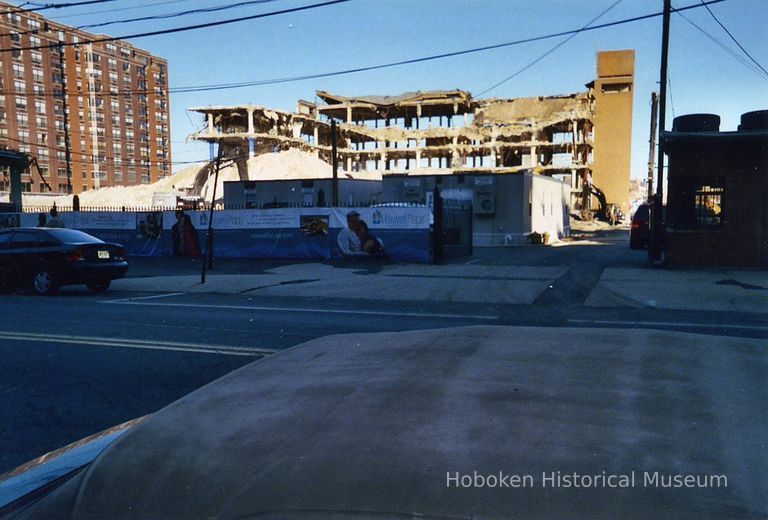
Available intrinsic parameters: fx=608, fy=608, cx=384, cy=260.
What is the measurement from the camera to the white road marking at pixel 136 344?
7.74 meters

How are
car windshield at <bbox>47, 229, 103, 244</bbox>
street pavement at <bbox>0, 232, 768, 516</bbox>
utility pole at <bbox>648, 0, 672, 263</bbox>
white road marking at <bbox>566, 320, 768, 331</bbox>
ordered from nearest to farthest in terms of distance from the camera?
street pavement at <bbox>0, 232, 768, 516</bbox> → white road marking at <bbox>566, 320, 768, 331</bbox> → car windshield at <bbox>47, 229, 103, 244</bbox> → utility pole at <bbox>648, 0, 672, 263</bbox>

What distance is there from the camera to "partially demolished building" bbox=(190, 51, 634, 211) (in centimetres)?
8100

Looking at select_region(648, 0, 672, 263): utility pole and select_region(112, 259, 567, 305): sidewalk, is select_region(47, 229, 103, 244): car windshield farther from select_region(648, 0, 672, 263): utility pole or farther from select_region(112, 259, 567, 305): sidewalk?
select_region(648, 0, 672, 263): utility pole

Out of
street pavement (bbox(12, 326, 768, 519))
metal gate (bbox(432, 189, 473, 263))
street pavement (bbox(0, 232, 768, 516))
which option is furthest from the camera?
metal gate (bbox(432, 189, 473, 263))

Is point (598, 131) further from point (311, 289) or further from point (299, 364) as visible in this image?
point (299, 364)

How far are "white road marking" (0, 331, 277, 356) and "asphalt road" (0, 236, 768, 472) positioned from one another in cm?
1

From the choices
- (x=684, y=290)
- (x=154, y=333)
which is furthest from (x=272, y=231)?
(x=684, y=290)

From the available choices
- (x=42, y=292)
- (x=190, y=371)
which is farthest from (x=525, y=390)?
(x=42, y=292)

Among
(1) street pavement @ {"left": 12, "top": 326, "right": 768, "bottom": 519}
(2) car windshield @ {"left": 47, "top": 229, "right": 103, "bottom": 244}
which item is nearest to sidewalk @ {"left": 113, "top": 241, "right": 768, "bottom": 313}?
(2) car windshield @ {"left": 47, "top": 229, "right": 103, "bottom": 244}

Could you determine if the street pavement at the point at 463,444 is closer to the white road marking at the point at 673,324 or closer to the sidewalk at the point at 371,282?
the white road marking at the point at 673,324

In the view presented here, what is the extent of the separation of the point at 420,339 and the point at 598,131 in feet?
293

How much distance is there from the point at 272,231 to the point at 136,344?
15.3 m

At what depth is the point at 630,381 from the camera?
200cm

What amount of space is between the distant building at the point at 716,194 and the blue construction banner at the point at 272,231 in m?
7.74
